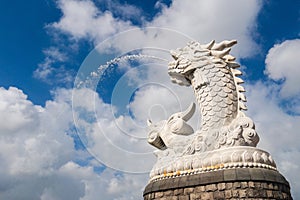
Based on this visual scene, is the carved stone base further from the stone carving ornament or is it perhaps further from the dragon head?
the dragon head

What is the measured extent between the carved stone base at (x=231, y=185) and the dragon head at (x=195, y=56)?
3181mm

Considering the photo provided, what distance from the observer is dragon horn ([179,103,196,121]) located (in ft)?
30.5

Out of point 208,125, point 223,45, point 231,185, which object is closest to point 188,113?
point 208,125

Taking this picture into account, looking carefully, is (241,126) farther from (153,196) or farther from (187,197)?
(153,196)

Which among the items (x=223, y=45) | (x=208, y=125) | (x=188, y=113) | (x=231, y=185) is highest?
(x=223, y=45)

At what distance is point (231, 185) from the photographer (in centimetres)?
684

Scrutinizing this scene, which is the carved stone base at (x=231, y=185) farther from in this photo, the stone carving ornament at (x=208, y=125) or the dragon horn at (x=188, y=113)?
the dragon horn at (x=188, y=113)

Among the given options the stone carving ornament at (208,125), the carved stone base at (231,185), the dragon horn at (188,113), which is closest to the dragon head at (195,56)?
the stone carving ornament at (208,125)

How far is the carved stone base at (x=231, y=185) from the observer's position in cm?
672

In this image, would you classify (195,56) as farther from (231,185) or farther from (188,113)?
(231,185)

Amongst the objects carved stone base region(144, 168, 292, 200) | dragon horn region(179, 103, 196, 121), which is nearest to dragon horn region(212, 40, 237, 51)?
dragon horn region(179, 103, 196, 121)

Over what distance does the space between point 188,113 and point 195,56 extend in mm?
1673

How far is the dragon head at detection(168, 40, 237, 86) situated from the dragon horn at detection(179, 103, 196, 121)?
77 centimetres

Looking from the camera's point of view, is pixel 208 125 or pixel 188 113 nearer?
pixel 208 125
